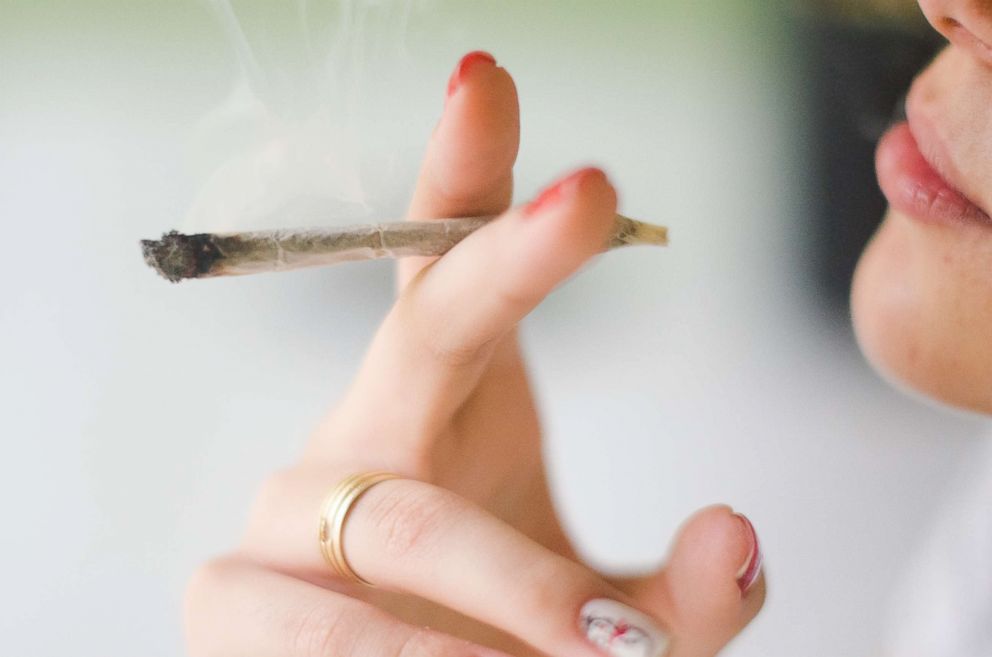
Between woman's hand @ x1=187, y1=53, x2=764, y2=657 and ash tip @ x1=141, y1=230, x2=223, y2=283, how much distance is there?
0.07 metres

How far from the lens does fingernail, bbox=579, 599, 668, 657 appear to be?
0.69 feet

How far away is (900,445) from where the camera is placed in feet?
1.48

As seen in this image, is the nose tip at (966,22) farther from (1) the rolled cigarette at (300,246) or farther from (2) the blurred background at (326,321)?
(1) the rolled cigarette at (300,246)

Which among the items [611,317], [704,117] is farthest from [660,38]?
[611,317]

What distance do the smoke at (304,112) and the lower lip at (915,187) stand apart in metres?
0.24

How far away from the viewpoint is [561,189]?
0.20m

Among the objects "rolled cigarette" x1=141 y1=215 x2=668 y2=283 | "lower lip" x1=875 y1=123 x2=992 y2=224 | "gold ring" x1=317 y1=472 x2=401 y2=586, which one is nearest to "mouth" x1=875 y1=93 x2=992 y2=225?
"lower lip" x1=875 y1=123 x2=992 y2=224

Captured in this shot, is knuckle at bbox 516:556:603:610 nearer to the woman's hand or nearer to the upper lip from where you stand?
the woman's hand

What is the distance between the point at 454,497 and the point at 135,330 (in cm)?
21

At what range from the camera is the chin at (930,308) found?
339 mm

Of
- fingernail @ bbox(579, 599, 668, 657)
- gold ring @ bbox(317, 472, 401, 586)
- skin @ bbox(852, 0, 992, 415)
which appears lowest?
fingernail @ bbox(579, 599, 668, 657)

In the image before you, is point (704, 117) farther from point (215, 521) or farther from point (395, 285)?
point (215, 521)

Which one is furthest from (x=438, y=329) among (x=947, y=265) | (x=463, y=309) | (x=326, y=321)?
(x=947, y=265)

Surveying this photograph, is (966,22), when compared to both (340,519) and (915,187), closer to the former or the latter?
(915,187)
